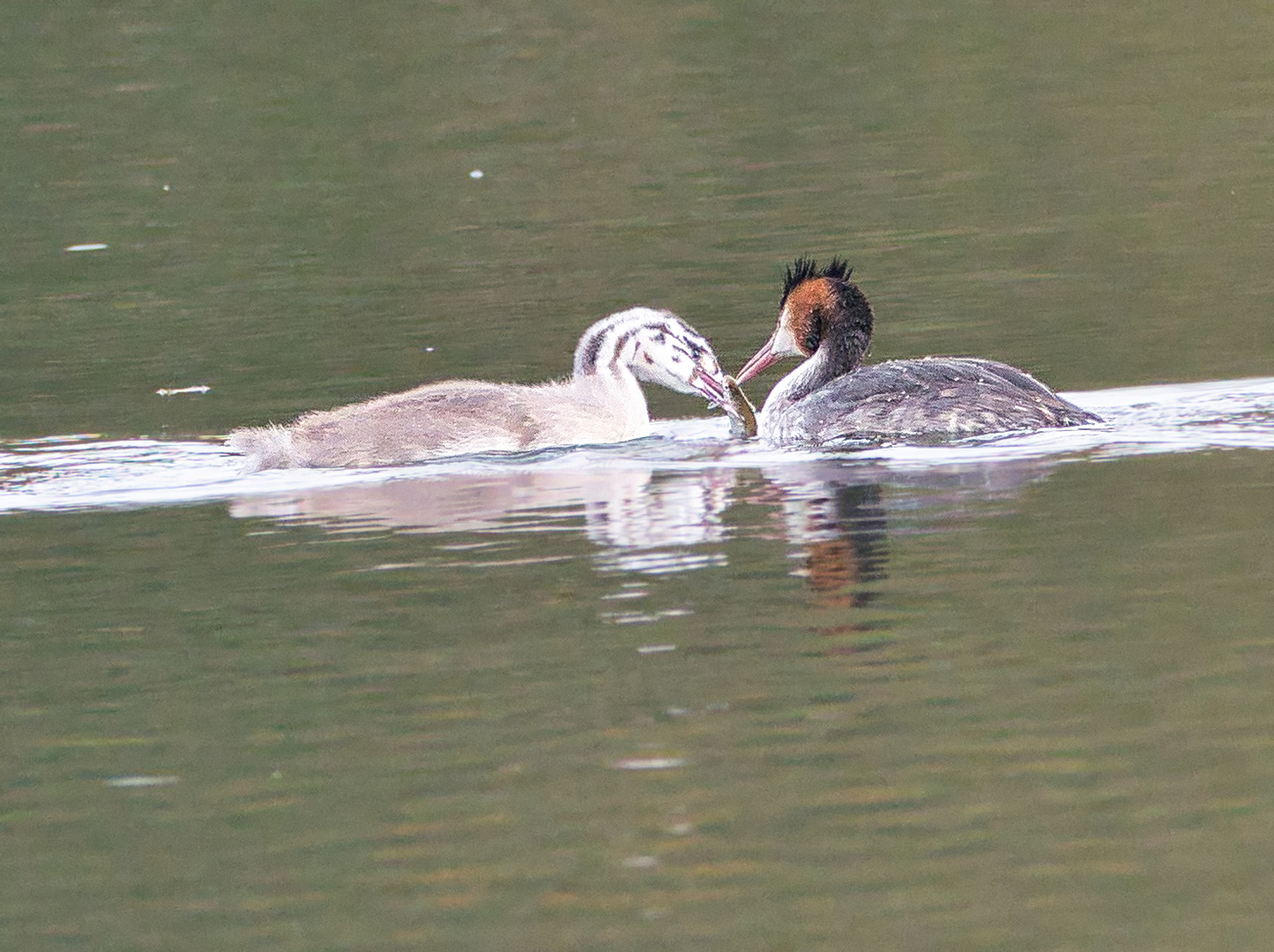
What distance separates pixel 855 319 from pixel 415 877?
7798 mm

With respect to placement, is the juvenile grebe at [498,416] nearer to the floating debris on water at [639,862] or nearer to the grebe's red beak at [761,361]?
the grebe's red beak at [761,361]

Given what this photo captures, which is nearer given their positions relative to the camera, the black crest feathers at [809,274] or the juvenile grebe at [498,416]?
the juvenile grebe at [498,416]

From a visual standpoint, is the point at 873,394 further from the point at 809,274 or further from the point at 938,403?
the point at 809,274

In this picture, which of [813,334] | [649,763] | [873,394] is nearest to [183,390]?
[813,334]

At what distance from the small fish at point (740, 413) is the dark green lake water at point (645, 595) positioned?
0.92m

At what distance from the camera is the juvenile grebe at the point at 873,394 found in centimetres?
1250

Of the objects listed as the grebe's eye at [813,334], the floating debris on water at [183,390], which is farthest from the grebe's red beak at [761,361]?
the floating debris on water at [183,390]

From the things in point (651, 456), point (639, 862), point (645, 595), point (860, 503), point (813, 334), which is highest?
point (813, 334)

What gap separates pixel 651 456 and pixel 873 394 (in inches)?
49.0

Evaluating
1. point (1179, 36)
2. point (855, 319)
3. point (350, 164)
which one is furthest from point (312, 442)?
point (1179, 36)

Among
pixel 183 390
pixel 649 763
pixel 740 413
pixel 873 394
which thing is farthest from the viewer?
pixel 183 390

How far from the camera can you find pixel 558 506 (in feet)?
38.5

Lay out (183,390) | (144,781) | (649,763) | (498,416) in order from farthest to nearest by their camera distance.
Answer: (183,390), (498,416), (144,781), (649,763)

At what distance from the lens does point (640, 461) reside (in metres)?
13.0
